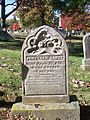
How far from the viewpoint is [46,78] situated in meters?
4.18

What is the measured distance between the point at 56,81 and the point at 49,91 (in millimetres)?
256

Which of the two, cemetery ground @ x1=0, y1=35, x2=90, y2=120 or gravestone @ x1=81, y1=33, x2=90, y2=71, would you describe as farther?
gravestone @ x1=81, y1=33, x2=90, y2=71

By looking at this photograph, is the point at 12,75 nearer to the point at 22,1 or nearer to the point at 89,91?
the point at 89,91

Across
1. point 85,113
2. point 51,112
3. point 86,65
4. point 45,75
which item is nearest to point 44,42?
point 45,75

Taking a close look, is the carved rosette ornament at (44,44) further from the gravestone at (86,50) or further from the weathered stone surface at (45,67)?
the gravestone at (86,50)

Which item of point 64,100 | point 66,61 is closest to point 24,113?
point 64,100

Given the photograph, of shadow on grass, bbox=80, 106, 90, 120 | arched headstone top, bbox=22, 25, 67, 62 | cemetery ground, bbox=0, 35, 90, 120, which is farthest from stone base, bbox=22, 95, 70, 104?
arched headstone top, bbox=22, 25, 67, 62

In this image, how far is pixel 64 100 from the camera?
4230mm

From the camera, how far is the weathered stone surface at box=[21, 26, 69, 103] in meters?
4.05

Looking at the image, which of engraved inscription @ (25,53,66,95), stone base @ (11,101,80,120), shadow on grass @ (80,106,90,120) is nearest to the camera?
stone base @ (11,101,80,120)

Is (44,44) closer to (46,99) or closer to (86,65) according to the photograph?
(46,99)

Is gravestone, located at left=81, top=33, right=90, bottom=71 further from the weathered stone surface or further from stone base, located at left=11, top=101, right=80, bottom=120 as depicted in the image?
stone base, located at left=11, top=101, right=80, bottom=120

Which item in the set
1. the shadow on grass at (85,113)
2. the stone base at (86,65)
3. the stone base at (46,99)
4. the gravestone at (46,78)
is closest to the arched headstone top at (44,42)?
the gravestone at (46,78)

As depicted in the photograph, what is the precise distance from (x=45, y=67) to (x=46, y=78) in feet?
0.76
